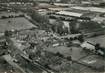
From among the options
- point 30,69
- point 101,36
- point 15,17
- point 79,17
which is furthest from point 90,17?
point 30,69

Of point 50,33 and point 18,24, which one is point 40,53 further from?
point 18,24

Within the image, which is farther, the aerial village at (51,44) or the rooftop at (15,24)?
the rooftop at (15,24)

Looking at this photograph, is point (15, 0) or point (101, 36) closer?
point (101, 36)

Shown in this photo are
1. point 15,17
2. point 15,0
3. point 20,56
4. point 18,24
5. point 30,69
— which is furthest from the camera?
point 15,0

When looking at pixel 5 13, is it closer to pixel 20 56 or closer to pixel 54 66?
pixel 20 56

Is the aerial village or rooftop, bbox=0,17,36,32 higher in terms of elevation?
rooftop, bbox=0,17,36,32

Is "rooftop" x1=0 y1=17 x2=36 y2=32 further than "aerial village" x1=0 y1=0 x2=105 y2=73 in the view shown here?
Yes

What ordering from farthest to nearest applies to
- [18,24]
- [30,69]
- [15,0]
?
[15,0], [18,24], [30,69]

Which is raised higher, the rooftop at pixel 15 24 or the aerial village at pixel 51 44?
the rooftop at pixel 15 24
